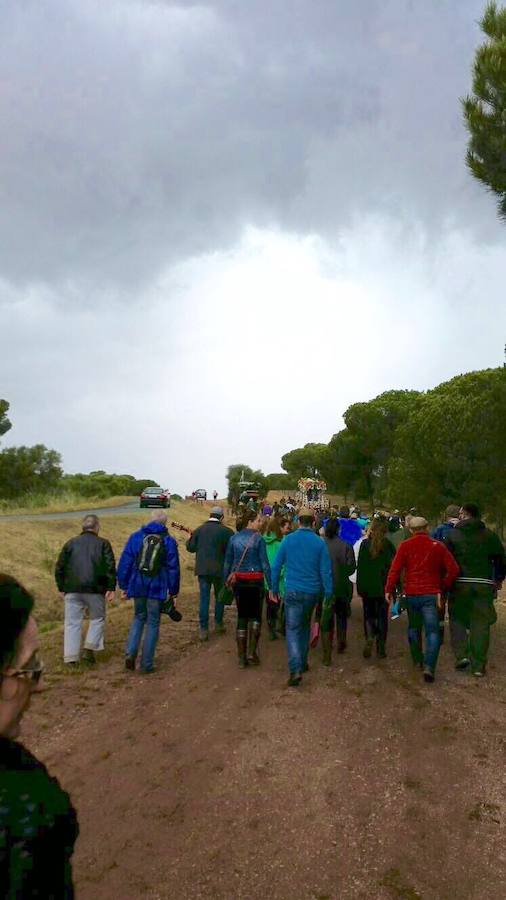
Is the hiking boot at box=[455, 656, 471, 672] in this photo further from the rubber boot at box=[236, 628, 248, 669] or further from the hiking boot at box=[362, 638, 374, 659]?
the rubber boot at box=[236, 628, 248, 669]

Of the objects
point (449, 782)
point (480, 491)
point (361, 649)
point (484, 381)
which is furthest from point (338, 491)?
point (449, 782)

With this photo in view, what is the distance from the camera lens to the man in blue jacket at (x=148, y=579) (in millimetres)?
7645

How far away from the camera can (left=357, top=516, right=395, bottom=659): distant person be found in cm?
809

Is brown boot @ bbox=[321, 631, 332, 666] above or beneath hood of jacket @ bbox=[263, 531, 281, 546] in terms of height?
beneath

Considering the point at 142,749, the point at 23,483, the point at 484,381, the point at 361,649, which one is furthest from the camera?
the point at 23,483

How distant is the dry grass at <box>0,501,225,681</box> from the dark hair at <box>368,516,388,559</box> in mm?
3393

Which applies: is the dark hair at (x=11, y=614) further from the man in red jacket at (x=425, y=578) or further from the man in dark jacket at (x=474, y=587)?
the man in dark jacket at (x=474, y=587)

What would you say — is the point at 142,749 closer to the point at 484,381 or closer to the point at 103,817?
the point at 103,817

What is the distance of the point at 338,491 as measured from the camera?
66.0m

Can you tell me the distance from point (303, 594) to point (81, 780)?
3155 millimetres

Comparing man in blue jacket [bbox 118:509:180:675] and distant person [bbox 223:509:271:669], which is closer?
man in blue jacket [bbox 118:509:180:675]

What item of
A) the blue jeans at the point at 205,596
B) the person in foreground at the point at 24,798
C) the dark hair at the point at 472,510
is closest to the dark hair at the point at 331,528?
the dark hair at the point at 472,510

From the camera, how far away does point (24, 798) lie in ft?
4.55

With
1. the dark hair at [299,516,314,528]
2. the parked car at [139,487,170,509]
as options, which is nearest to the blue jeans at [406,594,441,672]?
the dark hair at [299,516,314,528]
